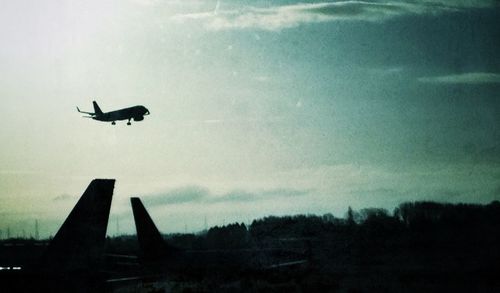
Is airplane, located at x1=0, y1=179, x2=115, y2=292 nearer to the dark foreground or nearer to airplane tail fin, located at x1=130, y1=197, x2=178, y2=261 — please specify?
the dark foreground

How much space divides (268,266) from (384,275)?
10.3 meters

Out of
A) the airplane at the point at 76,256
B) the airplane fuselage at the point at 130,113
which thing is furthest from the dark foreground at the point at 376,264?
the airplane fuselage at the point at 130,113

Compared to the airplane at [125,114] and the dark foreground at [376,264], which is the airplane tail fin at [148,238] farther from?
the airplane at [125,114]

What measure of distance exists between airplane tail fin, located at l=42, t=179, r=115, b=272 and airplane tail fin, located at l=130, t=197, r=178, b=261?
60.8 feet

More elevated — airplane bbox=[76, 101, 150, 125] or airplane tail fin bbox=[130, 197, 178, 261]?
airplane bbox=[76, 101, 150, 125]

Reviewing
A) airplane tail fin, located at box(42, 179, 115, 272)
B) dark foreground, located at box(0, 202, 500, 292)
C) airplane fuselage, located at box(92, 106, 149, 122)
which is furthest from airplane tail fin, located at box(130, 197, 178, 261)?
airplane fuselage, located at box(92, 106, 149, 122)

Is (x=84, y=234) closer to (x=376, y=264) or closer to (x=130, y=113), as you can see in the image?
(x=376, y=264)

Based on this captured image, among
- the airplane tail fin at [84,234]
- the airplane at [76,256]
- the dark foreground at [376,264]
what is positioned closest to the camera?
the airplane at [76,256]

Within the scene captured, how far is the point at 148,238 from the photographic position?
32.0m

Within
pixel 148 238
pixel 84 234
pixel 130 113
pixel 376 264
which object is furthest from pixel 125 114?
pixel 84 234

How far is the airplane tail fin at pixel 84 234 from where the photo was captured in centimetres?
1295

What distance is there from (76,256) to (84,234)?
637mm

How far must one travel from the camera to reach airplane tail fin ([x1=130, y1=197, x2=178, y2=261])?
3173 centimetres

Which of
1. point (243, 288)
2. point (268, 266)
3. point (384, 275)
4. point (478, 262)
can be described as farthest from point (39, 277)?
point (268, 266)
